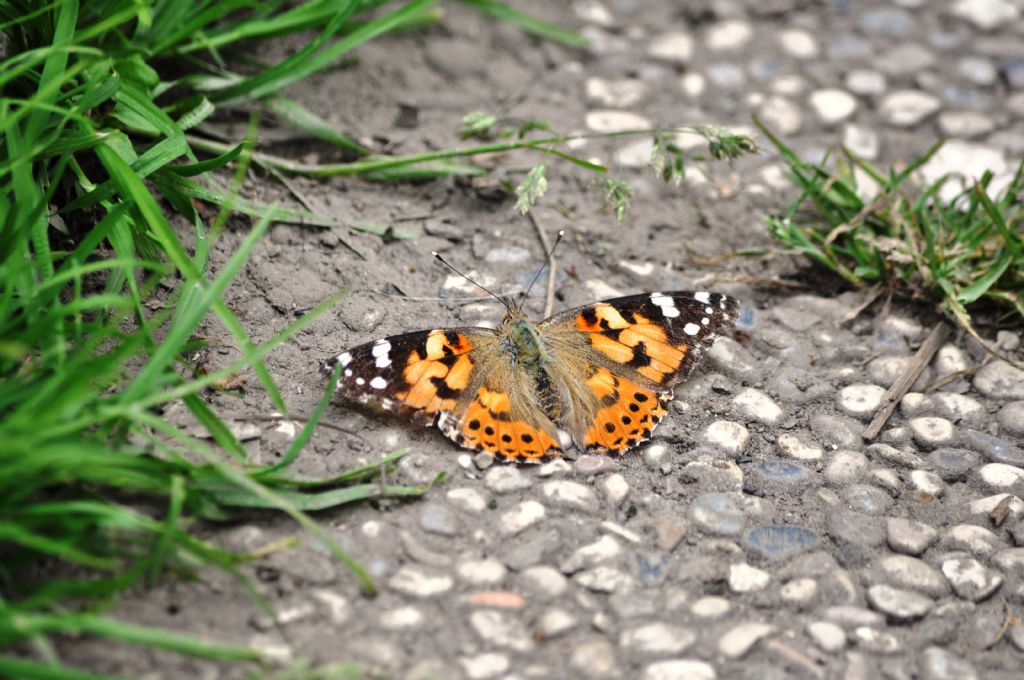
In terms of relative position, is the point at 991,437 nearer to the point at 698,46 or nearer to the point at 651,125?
the point at 651,125

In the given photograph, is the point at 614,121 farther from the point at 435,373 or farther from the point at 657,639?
the point at 657,639

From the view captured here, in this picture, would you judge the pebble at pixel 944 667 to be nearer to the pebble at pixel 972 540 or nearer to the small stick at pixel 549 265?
the pebble at pixel 972 540

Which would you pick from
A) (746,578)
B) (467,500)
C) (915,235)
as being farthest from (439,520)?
(915,235)

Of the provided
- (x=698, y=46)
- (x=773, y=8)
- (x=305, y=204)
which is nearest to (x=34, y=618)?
(x=305, y=204)

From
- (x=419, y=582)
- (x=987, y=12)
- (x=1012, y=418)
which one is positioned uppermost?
(x=987, y=12)

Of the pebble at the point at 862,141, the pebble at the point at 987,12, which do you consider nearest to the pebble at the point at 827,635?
the pebble at the point at 862,141
